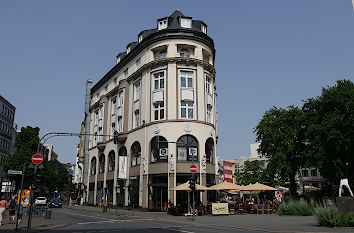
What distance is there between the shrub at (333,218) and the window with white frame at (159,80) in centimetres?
2480

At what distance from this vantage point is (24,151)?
4944 centimetres

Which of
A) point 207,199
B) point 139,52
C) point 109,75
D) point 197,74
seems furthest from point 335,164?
point 109,75

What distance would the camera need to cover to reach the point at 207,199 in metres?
36.1

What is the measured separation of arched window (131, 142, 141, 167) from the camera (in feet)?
130

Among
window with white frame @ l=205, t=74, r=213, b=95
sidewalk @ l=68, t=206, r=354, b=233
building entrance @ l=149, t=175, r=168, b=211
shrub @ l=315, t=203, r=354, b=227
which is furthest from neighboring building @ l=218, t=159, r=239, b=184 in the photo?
shrub @ l=315, t=203, r=354, b=227

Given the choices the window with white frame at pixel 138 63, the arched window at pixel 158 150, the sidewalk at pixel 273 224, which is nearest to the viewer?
the sidewalk at pixel 273 224

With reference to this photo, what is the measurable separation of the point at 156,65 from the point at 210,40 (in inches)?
302

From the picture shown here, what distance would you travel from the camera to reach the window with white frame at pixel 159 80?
38.5 metres

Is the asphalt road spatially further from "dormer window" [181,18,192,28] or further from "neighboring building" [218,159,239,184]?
"neighboring building" [218,159,239,184]

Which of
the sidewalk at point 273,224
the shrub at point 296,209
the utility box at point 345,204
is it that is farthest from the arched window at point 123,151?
the utility box at point 345,204

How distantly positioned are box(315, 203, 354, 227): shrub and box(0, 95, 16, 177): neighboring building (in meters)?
63.2

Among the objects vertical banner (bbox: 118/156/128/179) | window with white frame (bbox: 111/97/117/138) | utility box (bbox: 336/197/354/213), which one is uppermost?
window with white frame (bbox: 111/97/117/138)

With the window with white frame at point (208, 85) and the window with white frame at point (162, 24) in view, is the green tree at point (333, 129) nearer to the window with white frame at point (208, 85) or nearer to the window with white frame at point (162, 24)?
the window with white frame at point (208, 85)

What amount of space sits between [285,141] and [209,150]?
12.1 metres
